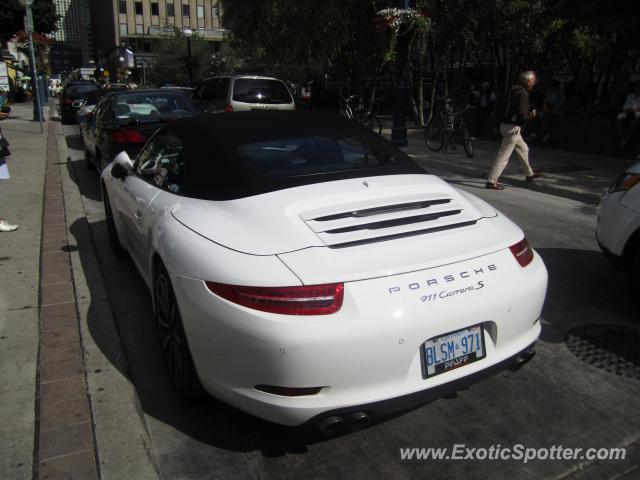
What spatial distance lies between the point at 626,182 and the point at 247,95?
9.26m

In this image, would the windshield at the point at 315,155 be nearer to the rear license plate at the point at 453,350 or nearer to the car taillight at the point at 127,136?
the rear license plate at the point at 453,350

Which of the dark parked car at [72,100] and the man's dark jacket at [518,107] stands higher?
the man's dark jacket at [518,107]

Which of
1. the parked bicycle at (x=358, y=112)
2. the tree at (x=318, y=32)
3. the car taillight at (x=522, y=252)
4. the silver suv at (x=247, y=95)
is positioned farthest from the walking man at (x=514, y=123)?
the parked bicycle at (x=358, y=112)

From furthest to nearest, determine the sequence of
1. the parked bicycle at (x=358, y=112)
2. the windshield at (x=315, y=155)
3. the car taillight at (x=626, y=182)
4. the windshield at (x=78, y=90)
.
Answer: the windshield at (x=78, y=90), the parked bicycle at (x=358, y=112), the car taillight at (x=626, y=182), the windshield at (x=315, y=155)

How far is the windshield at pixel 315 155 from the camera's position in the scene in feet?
10.8

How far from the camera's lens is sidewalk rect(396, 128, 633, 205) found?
9.23m

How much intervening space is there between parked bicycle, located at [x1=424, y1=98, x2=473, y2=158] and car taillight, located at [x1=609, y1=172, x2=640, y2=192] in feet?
26.9

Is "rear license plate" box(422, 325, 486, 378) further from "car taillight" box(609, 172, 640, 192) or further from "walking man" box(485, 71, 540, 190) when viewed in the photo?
"walking man" box(485, 71, 540, 190)

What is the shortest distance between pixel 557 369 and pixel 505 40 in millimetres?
20217

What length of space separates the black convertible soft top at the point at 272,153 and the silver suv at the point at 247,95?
27.7 ft

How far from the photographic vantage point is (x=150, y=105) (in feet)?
30.8

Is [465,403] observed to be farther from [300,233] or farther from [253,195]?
[253,195]

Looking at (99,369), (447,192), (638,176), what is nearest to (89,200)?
(99,369)

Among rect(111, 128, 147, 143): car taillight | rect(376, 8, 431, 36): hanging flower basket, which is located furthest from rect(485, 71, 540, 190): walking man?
rect(111, 128, 147, 143): car taillight
